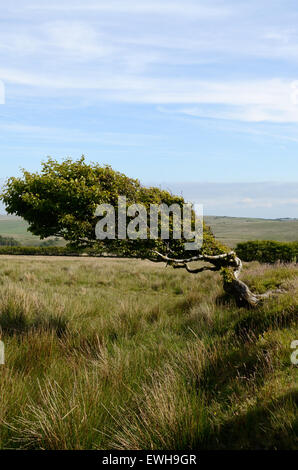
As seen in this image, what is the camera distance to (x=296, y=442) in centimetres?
376

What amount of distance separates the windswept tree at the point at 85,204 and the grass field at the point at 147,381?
1.47 metres

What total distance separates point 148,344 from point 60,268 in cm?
1600

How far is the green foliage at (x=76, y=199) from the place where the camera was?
894 cm

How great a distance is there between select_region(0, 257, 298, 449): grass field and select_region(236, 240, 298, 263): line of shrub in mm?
14502

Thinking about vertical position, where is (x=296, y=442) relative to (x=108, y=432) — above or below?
above

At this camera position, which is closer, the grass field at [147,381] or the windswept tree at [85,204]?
the grass field at [147,381]

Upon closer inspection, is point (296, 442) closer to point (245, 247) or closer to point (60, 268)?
point (60, 268)

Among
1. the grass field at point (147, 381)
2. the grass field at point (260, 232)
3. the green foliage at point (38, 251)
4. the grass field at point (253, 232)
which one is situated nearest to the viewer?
the grass field at point (147, 381)

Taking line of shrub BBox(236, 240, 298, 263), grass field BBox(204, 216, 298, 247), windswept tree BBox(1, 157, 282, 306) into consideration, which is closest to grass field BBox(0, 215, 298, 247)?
grass field BBox(204, 216, 298, 247)

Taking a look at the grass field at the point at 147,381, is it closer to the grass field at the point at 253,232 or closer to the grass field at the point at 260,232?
the grass field at the point at 253,232

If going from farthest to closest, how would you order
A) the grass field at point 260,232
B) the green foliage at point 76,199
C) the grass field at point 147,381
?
the grass field at point 260,232 < the green foliage at point 76,199 < the grass field at point 147,381

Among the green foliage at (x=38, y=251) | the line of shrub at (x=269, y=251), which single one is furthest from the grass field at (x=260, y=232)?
the line of shrub at (x=269, y=251)
